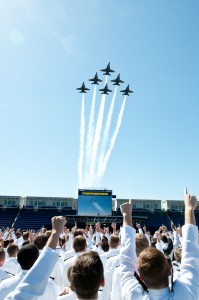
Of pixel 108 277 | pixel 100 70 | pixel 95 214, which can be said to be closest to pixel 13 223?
pixel 95 214

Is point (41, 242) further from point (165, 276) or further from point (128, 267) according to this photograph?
point (165, 276)

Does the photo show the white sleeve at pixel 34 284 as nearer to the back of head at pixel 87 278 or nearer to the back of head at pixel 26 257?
the back of head at pixel 87 278

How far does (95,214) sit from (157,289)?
41337 millimetres

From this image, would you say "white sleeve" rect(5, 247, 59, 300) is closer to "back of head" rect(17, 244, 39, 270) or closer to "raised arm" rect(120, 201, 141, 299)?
"raised arm" rect(120, 201, 141, 299)

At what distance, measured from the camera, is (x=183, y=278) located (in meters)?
3.14

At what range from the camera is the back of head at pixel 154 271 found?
3.13 meters

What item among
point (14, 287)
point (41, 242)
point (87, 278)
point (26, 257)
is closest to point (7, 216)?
point (41, 242)

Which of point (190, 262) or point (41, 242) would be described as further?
point (41, 242)

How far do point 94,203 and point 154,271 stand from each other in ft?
136

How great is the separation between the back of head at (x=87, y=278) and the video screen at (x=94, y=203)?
41.4m

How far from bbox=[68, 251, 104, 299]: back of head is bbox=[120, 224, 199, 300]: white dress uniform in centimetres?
61

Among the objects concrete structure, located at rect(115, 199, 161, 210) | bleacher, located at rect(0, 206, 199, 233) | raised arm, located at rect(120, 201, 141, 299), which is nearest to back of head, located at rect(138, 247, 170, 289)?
raised arm, located at rect(120, 201, 141, 299)

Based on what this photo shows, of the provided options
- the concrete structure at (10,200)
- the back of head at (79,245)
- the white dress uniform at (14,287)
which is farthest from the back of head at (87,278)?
the concrete structure at (10,200)

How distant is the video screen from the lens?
144 feet
